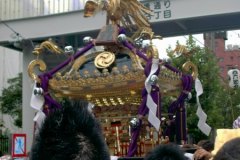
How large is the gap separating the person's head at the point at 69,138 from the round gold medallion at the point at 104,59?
15.3 feet

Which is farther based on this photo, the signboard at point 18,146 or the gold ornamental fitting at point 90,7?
the gold ornamental fitting at point 90,7

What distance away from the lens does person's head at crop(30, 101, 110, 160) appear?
1562mm

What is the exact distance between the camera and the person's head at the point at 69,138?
156cm

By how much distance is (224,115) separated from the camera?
51.1 ft

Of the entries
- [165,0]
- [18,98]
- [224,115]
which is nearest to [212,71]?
Answer: [224,115]

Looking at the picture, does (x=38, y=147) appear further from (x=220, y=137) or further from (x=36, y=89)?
(x=36, y=89)

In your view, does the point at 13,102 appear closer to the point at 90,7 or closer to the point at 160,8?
the point at 160,8

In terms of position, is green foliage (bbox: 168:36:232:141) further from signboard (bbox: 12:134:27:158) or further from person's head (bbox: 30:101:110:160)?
person's head (bbox: 30:101:110:160)

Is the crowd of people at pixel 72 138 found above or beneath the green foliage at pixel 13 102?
beneath

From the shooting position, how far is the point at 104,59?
636 centimetres

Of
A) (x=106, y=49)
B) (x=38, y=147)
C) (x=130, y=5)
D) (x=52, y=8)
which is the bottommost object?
(x=38, y=147)

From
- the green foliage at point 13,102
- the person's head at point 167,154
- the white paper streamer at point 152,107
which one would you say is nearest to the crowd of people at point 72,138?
the person's head at point 167,154

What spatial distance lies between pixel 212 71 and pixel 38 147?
13.4m

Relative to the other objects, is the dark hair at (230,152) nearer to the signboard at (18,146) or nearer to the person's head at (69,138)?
the person's head at (69,138)
